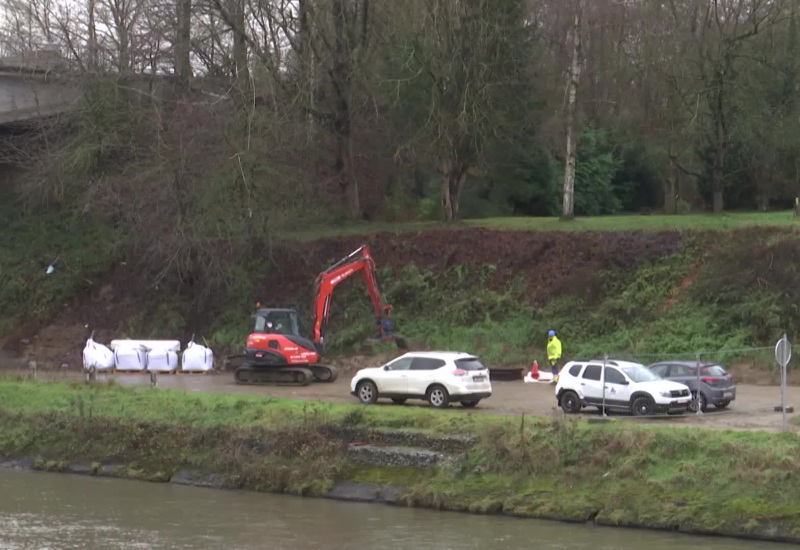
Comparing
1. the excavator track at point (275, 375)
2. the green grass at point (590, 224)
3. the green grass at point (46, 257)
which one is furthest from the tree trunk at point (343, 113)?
the excavator track at point (275, 375)

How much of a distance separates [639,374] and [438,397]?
5.39 metres

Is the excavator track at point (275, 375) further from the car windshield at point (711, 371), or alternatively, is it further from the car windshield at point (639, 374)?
the car windshield at point (711, 371)

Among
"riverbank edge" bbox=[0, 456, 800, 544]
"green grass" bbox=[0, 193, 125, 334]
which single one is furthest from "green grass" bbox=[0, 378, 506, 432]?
"green grass" bbox=[0, 193, 125, 334]

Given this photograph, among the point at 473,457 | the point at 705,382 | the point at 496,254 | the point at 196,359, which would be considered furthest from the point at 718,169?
the point at 473,457

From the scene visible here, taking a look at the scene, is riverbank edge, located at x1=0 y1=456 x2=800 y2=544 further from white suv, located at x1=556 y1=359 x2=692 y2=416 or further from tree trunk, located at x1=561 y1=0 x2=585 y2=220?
tree trunk, located at x1=561 y1=0 x2=585 y2=220

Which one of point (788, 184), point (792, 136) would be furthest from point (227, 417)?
point (788, 184)

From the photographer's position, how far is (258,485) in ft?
85.8

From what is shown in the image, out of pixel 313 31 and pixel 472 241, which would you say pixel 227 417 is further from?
pixel 313 31

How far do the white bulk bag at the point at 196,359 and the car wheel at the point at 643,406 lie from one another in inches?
740

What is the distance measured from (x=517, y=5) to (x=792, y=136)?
15937mm

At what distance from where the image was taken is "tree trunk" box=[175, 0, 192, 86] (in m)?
49.6

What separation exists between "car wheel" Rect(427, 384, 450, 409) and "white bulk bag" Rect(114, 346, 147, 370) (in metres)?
15.4

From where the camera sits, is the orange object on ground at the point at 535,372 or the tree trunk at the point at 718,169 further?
the tree trunk at the point at 718,169

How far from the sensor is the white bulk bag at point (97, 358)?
137 feet
